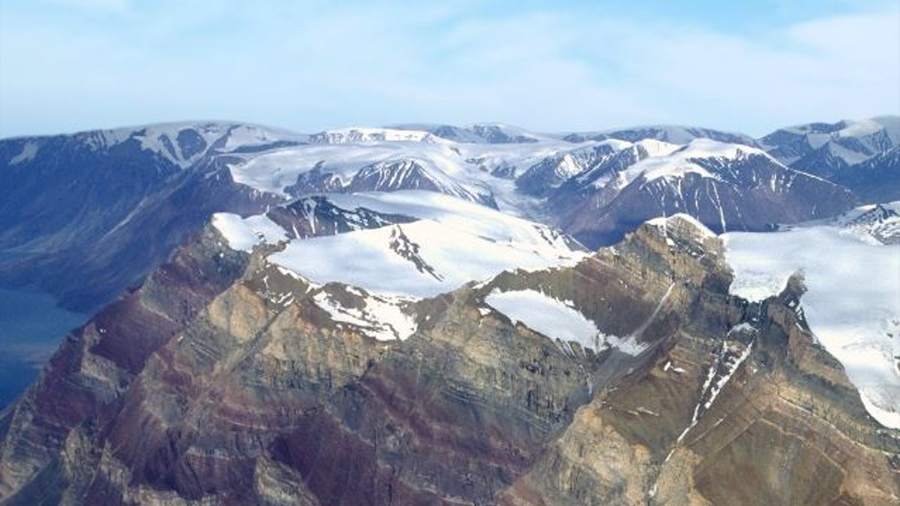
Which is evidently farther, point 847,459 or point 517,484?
point 517,484

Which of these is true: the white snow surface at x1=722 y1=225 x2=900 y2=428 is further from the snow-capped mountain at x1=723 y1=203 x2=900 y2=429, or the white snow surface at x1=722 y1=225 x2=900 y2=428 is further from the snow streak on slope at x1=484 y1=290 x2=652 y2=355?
the snow streak on slope at x1=484 y1=290 x2=652 y2=355

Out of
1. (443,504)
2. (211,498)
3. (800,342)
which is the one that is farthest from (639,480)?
(211,498)

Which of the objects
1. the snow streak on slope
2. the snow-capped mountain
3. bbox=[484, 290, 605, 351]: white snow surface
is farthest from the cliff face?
the snow-capped mountain

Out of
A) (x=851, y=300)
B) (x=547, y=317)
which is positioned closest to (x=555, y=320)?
(x=547, y=317)

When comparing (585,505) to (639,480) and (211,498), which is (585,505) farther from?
(211,498)

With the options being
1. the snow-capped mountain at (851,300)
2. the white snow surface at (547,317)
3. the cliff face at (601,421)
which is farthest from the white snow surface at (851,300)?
the white snow surface at (547,317)

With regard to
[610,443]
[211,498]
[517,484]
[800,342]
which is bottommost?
[211,498]

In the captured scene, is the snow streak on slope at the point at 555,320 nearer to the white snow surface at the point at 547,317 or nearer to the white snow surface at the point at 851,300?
the white snow surface at the point at 547,317
